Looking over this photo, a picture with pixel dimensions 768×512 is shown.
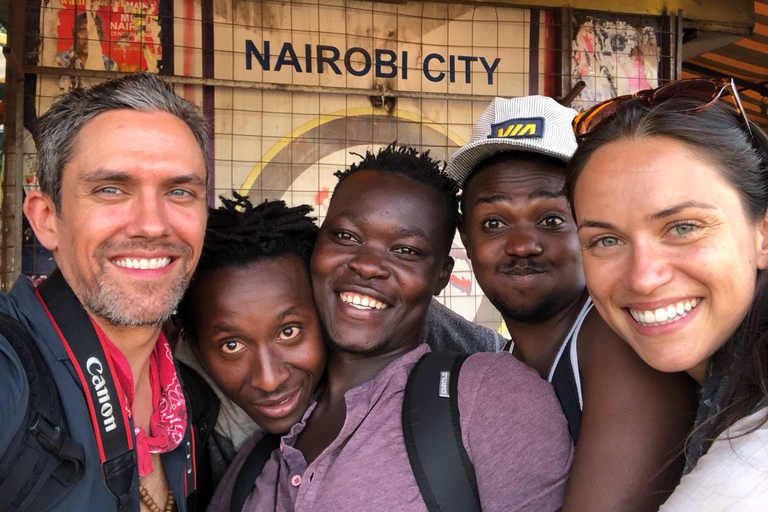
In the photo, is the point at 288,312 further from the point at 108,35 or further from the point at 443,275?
the point at 108,35

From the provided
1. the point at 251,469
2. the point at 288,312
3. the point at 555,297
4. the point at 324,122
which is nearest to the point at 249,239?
the point at 288,312

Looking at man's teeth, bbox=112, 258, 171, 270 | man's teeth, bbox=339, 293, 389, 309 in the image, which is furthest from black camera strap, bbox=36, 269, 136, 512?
man's teeth, bbox=339, 293, 389, 309

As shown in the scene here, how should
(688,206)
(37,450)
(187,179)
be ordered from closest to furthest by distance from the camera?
(688,206), (37,450), (187,179)

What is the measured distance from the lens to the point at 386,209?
87.1 inches

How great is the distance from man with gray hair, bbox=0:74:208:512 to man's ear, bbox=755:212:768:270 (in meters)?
1.61

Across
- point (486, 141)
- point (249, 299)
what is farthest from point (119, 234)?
point (486, 141)

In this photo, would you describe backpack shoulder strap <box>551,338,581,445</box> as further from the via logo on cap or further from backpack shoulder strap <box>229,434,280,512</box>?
backpack shoulder strap <box>229,434,280,512</box>

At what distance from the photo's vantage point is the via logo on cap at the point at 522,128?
222 cm

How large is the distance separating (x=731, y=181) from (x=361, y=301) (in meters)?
1.19

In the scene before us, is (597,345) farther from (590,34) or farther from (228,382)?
(590,34)

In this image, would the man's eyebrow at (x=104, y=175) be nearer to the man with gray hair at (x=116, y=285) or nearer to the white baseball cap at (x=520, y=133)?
the man with gray hair at (x=116, y=285)

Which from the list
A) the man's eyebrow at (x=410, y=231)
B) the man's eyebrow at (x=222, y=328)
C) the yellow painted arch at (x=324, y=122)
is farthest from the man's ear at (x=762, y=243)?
the yellow painted arch at (x=324, y=122)

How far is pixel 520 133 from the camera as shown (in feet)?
7.33

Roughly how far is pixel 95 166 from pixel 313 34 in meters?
3.54
